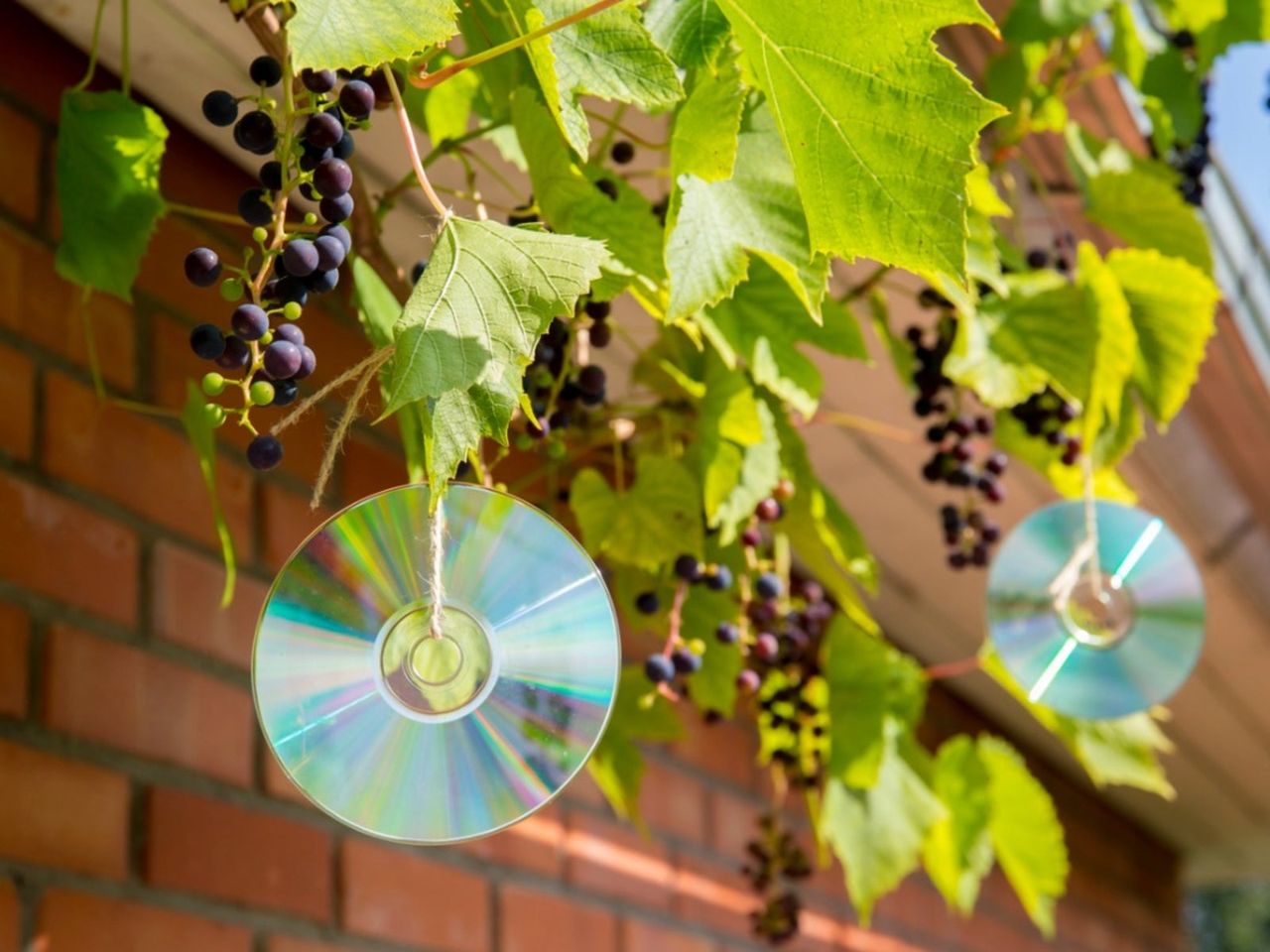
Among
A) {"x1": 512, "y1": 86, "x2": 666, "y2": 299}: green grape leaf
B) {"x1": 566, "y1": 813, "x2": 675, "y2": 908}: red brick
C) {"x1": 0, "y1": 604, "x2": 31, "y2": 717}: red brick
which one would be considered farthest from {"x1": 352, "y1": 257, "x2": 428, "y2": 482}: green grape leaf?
{"x1": 566, "y1": 813, "x2": 675, "y2": 908}: red brick

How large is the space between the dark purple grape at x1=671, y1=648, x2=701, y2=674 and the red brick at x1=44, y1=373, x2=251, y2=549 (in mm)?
394

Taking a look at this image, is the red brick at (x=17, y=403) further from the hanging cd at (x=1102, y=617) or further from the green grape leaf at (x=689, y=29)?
the hanging cd at (x=1102, y=617)

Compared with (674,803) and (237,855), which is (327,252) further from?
(674,803)

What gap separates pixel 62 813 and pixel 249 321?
1.79 feet

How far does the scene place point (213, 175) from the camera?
1.45 m

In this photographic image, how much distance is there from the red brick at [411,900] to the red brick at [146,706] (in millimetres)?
166

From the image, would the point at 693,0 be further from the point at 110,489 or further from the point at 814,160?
the point at 110,489

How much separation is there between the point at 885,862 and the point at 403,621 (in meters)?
0.89

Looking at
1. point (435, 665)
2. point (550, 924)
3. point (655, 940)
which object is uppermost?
point (435, 665)

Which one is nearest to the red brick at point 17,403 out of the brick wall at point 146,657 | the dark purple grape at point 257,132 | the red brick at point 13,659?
the brick wall at point 146,657

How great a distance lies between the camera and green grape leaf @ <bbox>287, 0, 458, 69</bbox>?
67 centimetres

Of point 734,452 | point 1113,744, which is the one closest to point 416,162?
point 734,452

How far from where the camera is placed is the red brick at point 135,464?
Result: 1.23 meters

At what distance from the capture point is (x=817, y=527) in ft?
4.41
